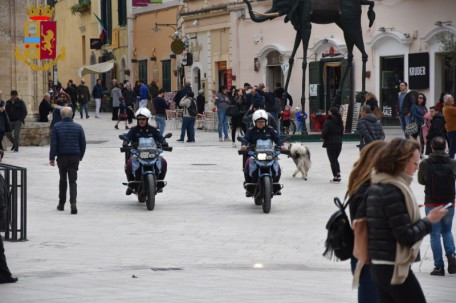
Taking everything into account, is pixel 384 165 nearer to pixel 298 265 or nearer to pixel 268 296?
pixel 268 296

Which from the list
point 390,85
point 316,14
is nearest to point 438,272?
point 316,14

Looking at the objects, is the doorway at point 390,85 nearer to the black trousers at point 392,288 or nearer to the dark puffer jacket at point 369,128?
the dark puffer jacket at point 369,128

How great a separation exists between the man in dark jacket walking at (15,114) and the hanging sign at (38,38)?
2831 mm

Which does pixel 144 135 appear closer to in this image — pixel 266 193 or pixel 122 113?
pixel 266 193

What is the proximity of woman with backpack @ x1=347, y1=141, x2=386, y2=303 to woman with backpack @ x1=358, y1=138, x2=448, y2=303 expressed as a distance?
5.8 inches

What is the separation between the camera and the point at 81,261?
1307cm

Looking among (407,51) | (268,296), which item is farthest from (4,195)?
(407,51)

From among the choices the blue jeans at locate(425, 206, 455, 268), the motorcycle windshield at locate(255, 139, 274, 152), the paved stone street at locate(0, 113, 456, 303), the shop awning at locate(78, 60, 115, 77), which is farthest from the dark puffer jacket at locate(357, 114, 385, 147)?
the shop awning at locate(78, 60, 115, 77)

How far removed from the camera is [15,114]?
3125cm

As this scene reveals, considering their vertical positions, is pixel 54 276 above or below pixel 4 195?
below

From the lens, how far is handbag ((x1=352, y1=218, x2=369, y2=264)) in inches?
278

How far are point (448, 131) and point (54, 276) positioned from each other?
15.4 m

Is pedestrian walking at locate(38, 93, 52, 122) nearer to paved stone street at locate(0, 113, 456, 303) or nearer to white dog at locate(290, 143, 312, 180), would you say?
paved stone street at locate(0, 113, 456, 303)

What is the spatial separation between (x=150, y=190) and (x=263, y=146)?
1819 mm
